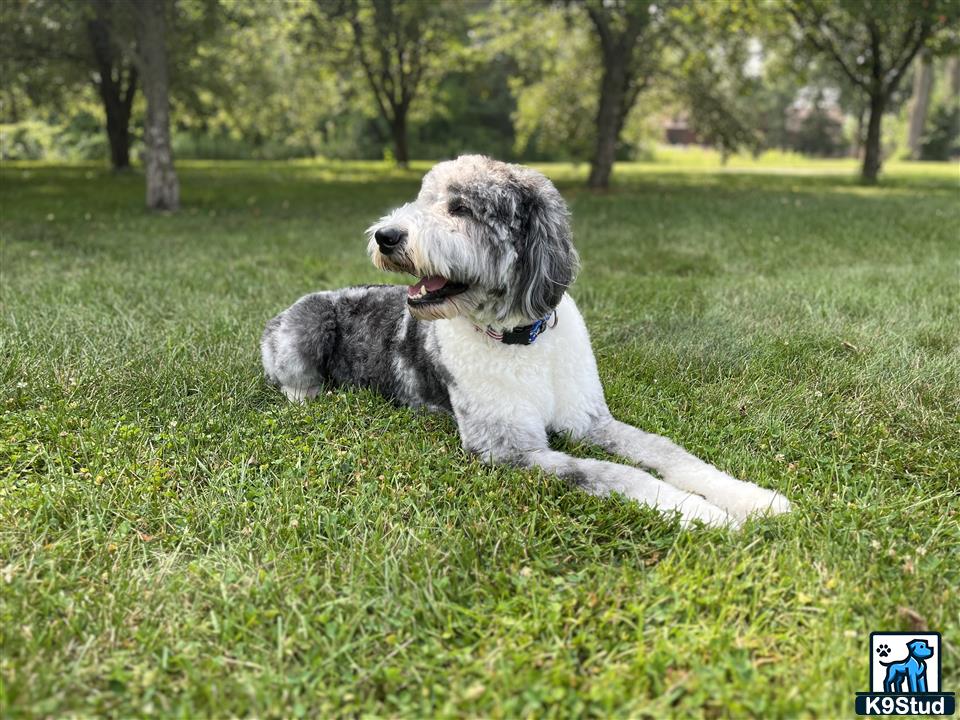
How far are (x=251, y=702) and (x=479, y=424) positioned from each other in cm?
163

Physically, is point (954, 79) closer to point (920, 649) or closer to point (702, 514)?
point (702, 514)

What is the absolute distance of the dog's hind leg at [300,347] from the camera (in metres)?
4.16

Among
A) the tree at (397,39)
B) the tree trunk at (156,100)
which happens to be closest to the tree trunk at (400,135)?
the tree at (397,39)

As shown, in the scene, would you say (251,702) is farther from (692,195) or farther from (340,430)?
(692,195)

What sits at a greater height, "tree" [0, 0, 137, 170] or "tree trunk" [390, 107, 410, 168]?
"tree" [0, 0, 137, 170]

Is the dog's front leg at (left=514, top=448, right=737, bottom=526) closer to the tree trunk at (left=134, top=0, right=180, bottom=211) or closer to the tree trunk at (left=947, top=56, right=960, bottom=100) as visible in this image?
the tree trunk at (left=134, top=0, right=180, bottom=211)

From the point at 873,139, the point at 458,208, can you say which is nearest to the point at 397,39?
the point at 873,139

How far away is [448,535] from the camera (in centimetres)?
261

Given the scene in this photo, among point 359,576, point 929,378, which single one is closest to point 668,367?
point 929,378

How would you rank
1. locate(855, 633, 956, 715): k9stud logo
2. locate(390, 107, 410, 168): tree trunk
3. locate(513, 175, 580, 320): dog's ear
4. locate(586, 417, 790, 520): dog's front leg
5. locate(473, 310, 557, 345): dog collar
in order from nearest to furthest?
locate(855, 633, 956, 715): k9stud logo → locate(586, 417, 790, 520): dog's front leg → locate(513, 175, 580, 320): dog's ear → locate(473, 310, 557, 345): dog collar → locate(390, 107, 410, 168): tree trunk

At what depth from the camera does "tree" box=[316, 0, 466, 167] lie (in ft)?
55.2

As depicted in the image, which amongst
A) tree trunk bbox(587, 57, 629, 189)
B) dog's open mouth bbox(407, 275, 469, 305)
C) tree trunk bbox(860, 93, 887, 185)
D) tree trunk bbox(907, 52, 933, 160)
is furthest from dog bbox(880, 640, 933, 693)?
tree trunk bbox(907, 52, 933, 160)

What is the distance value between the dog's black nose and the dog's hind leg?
57.9 inches

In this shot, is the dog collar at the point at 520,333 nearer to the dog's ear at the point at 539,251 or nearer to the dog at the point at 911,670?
the dog's ear at the point at 539,251
